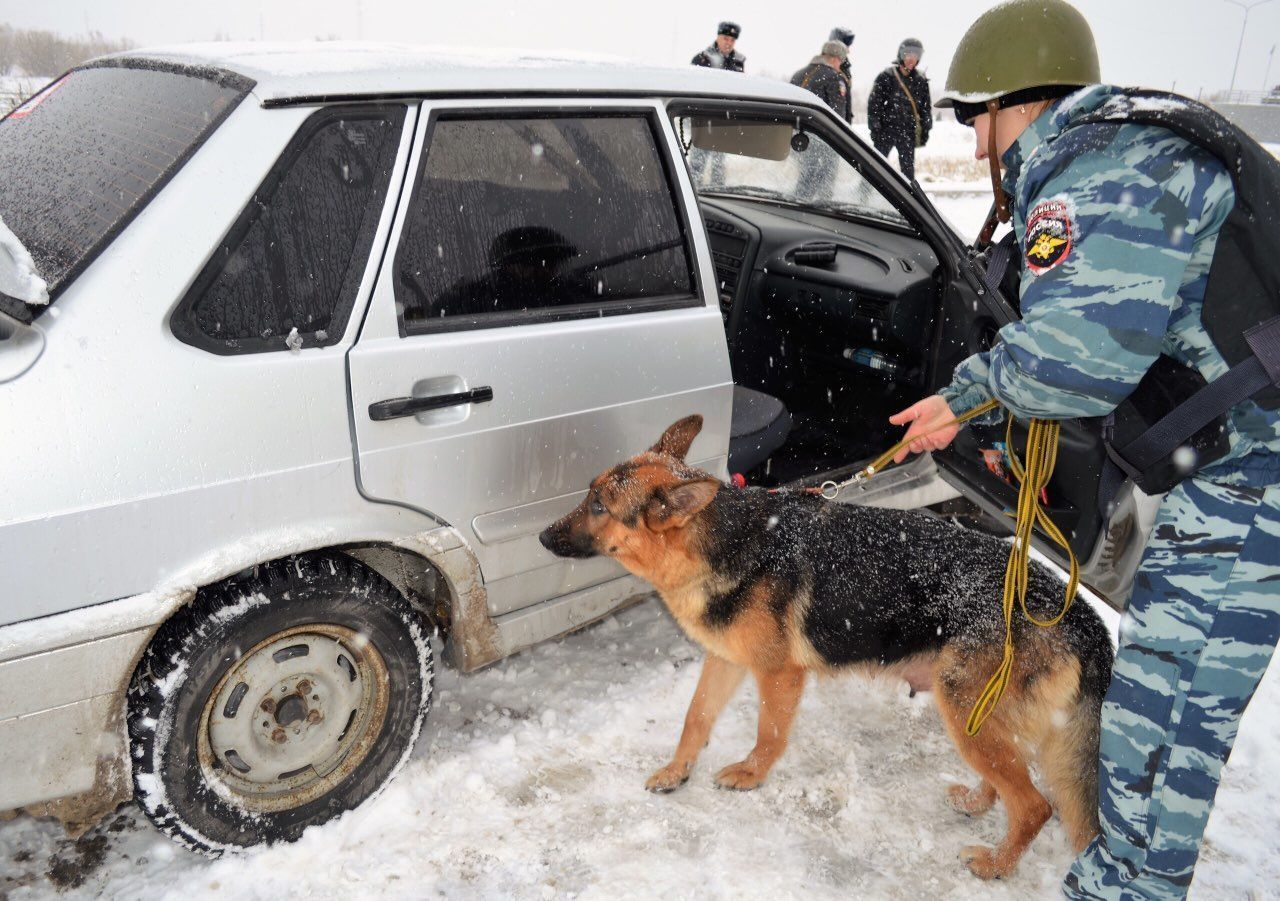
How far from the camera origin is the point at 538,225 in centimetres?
251

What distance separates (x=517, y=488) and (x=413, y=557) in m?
0.38

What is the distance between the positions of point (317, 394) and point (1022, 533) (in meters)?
1.91

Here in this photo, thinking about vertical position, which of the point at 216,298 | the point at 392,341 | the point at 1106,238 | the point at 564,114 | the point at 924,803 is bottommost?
the point at 924,803

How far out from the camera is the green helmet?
2.04m

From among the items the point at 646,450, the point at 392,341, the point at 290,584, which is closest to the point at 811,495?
the point at 646,450

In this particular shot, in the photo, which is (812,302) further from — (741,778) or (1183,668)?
(1183,668)

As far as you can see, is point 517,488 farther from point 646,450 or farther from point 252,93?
point 252,93

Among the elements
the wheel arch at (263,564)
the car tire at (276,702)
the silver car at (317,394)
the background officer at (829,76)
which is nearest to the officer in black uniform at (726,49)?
the background officer at (829,76)

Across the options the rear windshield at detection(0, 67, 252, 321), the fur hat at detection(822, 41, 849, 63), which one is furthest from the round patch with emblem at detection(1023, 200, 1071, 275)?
the fur hat at detection(822, 41, 849, 63)

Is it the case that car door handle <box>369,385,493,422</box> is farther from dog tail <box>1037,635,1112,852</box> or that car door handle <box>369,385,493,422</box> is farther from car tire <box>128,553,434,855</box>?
dog tail <box>1037,635,1112,852</box>

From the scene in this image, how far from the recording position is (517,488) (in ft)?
8.36

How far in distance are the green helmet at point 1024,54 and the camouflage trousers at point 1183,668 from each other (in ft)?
3.35

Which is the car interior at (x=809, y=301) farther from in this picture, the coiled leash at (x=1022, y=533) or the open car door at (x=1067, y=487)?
the coiled leash at (x=1022, y=533)

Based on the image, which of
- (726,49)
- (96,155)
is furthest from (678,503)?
(726,49)
